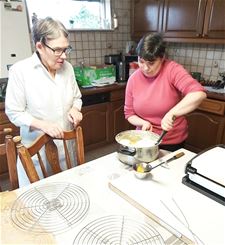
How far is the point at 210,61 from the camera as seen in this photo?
285 centimetres

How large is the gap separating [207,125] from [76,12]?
204cm

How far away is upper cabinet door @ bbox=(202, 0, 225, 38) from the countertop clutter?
1.83 metres

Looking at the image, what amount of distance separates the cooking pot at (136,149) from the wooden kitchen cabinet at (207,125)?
1427 millimetres

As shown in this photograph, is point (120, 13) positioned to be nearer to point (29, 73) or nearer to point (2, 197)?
point (29, 73)

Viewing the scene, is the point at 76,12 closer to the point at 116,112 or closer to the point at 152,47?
the point at 116,112

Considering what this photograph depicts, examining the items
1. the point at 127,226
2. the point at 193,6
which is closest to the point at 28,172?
the point at 127,226

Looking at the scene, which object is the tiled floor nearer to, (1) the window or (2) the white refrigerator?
(2) the white refrigerator

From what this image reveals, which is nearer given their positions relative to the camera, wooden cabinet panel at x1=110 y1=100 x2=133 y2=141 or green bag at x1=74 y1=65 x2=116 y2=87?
green bag at x1=74 y1=65 x2=116 y2=87

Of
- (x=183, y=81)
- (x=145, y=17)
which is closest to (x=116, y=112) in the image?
(x=145, y=17)

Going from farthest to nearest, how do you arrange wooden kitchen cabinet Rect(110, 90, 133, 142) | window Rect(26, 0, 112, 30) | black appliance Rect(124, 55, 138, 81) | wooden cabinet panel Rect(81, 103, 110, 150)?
black appliance Rect(124, 55, 138, 81) → wooden kitchen cabinet Rect(110, 90, 133, 142) → wooden cabinet panel Rect(81, 103, 110, 150) → window Rect(26, 0, 112, 30)

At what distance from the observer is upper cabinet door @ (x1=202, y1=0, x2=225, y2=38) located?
7.56ft

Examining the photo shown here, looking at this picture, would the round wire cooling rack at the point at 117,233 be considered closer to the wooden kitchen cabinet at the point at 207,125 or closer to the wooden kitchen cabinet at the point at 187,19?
the wooden kitchen cabinet at the point at 207,125

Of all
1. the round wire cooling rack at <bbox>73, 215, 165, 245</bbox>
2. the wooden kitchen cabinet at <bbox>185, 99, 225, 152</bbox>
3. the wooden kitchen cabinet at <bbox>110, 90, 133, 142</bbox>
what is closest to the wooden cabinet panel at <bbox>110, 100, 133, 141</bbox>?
the wooden kitchen cabinet at <bbox>110, 90, 133, 142</bbox>

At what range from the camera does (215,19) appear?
2.37 metres
